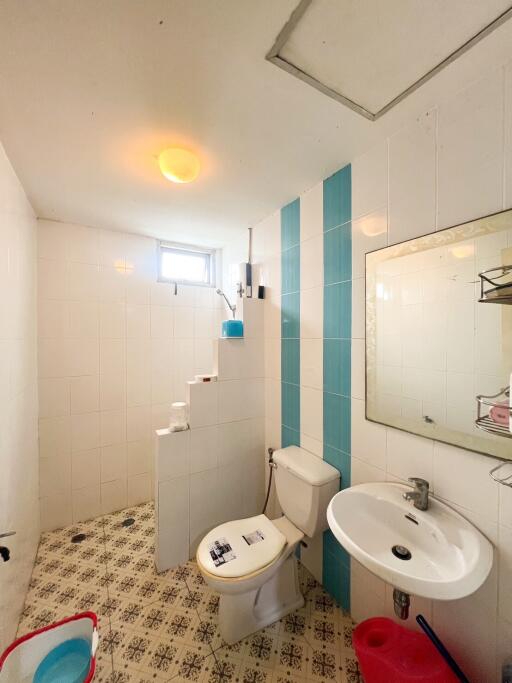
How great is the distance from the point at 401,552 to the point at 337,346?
91cm

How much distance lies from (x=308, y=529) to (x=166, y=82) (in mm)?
2047

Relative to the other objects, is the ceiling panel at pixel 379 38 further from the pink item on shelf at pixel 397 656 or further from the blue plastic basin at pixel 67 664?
the blue plastic basin at pixel 67 664

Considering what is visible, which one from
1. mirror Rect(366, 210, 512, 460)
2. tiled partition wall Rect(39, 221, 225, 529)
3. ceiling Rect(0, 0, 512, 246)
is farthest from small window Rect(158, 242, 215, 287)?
mirror Rect(366, 210, 512, 460)

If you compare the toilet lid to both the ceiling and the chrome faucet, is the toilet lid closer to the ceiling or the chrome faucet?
the chrome faucet

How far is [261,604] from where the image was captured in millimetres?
1404

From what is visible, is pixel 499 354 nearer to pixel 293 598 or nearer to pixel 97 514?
pixel 293 598

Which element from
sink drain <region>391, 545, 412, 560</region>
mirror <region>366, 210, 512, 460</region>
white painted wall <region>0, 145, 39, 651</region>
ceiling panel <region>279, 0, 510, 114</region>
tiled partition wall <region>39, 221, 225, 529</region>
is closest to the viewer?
ceiling panel <region>279, 0, 510, 114</region>

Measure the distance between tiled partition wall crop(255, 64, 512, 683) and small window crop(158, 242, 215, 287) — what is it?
148 centimetres

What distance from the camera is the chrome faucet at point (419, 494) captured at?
3.37ft

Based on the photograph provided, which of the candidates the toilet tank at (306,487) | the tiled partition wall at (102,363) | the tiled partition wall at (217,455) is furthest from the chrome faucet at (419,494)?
the tiled partition wall at (102,363)

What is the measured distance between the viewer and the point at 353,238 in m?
1.40

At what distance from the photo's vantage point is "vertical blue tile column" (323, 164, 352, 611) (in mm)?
1434

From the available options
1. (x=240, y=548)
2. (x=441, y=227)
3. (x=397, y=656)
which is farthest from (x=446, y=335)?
(x=240, y=548)

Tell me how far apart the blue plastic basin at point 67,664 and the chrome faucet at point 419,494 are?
4.49ft
